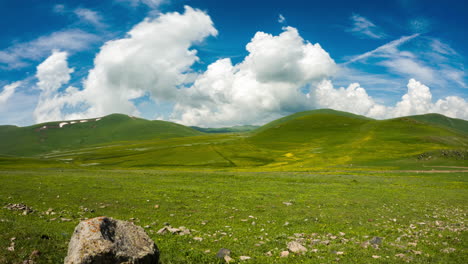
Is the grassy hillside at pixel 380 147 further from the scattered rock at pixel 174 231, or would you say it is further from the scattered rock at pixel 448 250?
the scattered rock at pixel 174 231

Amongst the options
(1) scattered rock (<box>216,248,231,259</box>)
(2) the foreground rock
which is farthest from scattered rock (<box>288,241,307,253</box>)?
(2) the foreground rock

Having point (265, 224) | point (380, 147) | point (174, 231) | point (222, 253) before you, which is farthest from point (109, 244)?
point (380, 147)

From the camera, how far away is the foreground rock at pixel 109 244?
7.80 metres

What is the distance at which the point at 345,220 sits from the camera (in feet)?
61.4

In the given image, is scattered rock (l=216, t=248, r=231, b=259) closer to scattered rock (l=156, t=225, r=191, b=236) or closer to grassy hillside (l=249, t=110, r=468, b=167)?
scattered rock (l=156, t=225, r=191, b=236)

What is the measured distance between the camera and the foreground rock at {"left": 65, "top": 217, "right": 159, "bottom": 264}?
25.6 feet

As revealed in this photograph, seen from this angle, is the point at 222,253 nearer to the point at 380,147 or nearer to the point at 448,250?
the point at 448,250

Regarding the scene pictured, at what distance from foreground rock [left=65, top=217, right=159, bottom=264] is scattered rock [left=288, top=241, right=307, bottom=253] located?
6.51m

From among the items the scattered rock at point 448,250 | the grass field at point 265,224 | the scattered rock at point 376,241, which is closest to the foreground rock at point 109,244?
the grass field at point 265,224

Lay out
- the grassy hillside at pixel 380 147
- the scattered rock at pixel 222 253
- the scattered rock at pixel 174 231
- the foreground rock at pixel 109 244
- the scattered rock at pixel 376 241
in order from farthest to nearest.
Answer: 1. the grassy hillside at pixel 380 147
2. the scattered rock at pixel 174 231
3. the scattered rock at pixel 376 241
4. the scattered rock at pixel 222 253
5. the foreground rock at pixel 109 244

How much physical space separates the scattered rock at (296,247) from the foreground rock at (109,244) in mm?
6507

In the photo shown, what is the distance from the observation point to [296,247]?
12266 mm

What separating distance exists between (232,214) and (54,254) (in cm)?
1256

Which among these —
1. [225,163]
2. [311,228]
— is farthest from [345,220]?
[225,163]
